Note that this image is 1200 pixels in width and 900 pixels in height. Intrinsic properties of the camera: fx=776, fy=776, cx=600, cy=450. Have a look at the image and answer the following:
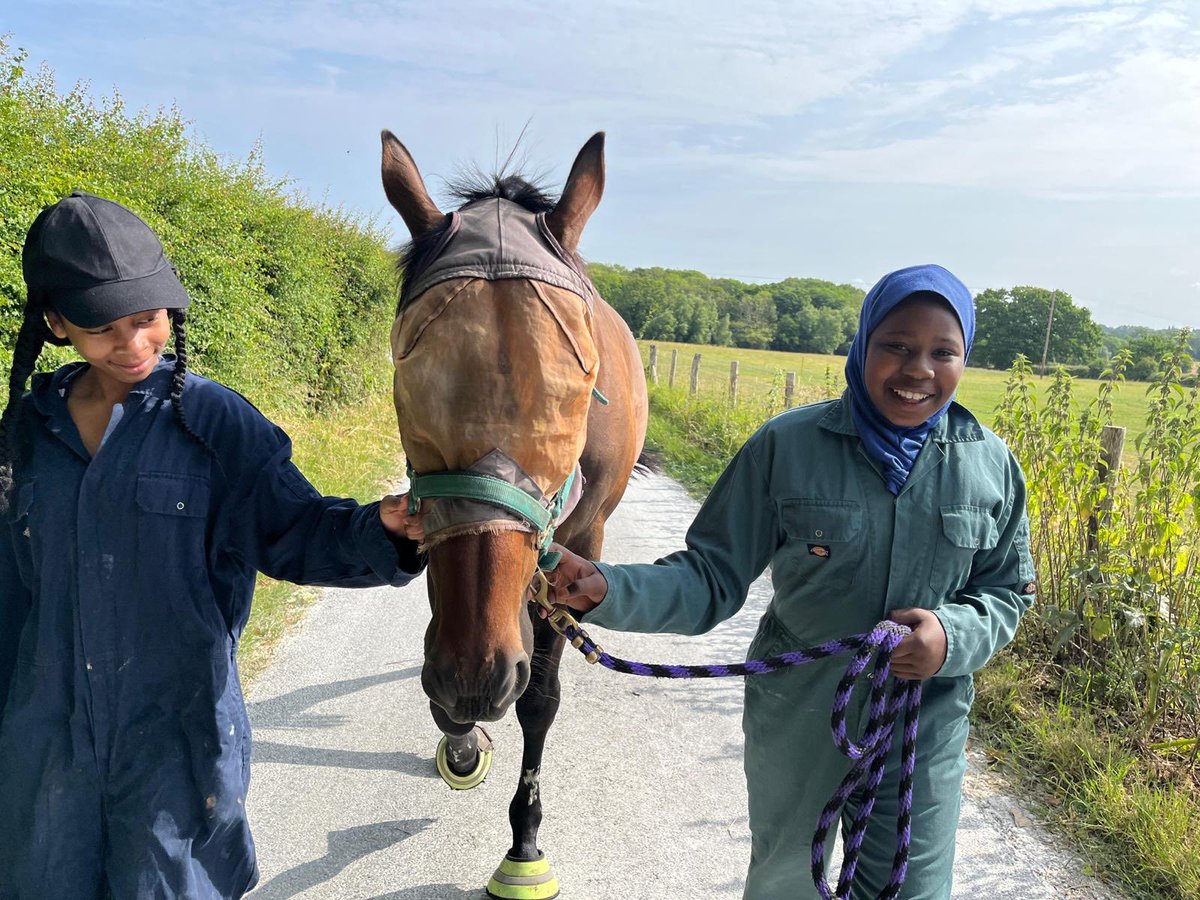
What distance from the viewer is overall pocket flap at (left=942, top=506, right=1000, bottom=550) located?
5.84 ft

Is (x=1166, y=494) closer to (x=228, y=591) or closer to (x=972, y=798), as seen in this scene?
(x=972, y=798)

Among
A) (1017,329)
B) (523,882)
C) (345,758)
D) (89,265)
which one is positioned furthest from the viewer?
(1017,329)

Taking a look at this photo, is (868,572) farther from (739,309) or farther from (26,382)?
(739,309)

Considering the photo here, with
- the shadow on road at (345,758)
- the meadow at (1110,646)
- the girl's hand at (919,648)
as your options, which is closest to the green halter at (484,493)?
the girl's hand at (919,648)

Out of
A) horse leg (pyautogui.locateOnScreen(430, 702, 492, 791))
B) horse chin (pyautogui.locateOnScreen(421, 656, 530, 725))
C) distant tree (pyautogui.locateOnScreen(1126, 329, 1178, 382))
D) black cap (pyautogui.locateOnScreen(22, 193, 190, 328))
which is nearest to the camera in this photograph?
horse chin (pyautogui.locateOnScreen(421, 656, 530, 725))

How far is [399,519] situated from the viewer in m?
1.67

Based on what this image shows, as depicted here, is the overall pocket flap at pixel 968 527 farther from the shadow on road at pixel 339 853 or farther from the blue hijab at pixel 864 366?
the shadow on road at pixel 339 853

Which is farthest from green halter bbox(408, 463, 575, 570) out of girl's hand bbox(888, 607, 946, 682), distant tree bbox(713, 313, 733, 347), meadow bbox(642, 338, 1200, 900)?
distant tree bbox(713, 313, 733, 347)

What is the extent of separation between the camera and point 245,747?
5.96 feet

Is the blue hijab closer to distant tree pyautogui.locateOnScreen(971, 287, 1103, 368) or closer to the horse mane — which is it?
the horse mane

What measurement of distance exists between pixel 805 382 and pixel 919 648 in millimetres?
19622

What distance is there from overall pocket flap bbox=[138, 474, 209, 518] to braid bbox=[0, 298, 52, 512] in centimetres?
25

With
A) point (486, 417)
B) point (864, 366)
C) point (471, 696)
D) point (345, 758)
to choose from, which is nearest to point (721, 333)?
point (345, 758)

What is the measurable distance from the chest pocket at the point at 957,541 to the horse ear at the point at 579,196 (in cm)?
108
